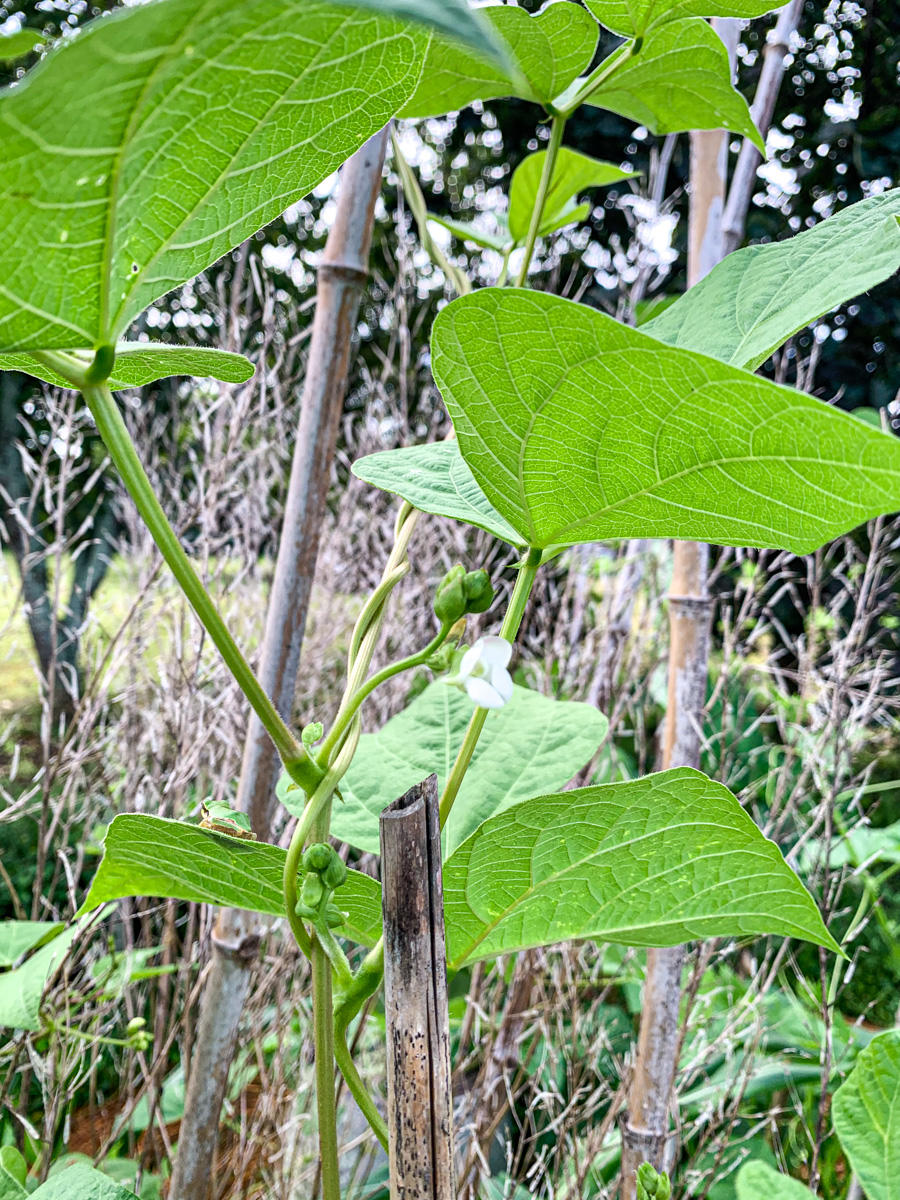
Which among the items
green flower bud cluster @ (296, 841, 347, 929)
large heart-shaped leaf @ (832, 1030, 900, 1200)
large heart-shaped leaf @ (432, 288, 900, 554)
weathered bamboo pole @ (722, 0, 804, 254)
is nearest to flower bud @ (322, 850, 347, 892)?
green flower bud cluster @ (296, 841, 347, 929)

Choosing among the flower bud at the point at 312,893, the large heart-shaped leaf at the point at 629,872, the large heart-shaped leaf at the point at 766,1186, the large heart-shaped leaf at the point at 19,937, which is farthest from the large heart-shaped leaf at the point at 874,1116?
the large heart-shaped leaf at the point at 19,937

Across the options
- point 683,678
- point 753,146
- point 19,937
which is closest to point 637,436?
point 683,678

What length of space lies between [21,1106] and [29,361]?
677 millimetres

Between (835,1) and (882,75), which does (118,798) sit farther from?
(882,75)

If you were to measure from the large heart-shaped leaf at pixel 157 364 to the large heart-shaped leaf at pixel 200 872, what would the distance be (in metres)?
0.12

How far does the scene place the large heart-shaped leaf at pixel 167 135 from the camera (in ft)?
0.42

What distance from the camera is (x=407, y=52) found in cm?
17

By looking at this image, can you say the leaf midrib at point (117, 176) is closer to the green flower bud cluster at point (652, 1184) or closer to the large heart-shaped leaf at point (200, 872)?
the large heart-shaped leaf at point (200, 872)

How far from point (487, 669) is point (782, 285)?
134 millimetres

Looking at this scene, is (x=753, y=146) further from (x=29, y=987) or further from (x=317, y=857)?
(x=29, y=987)

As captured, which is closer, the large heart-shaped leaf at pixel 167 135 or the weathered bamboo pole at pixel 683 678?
the large heart-shaped leaf at pixel 167 135

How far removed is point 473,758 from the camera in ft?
1.10

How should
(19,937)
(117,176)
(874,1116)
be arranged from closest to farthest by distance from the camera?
1. (117,176)
2. (874,1116)
3. (19,937)

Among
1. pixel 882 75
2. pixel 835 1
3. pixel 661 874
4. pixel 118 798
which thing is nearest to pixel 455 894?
pixel 661 874
